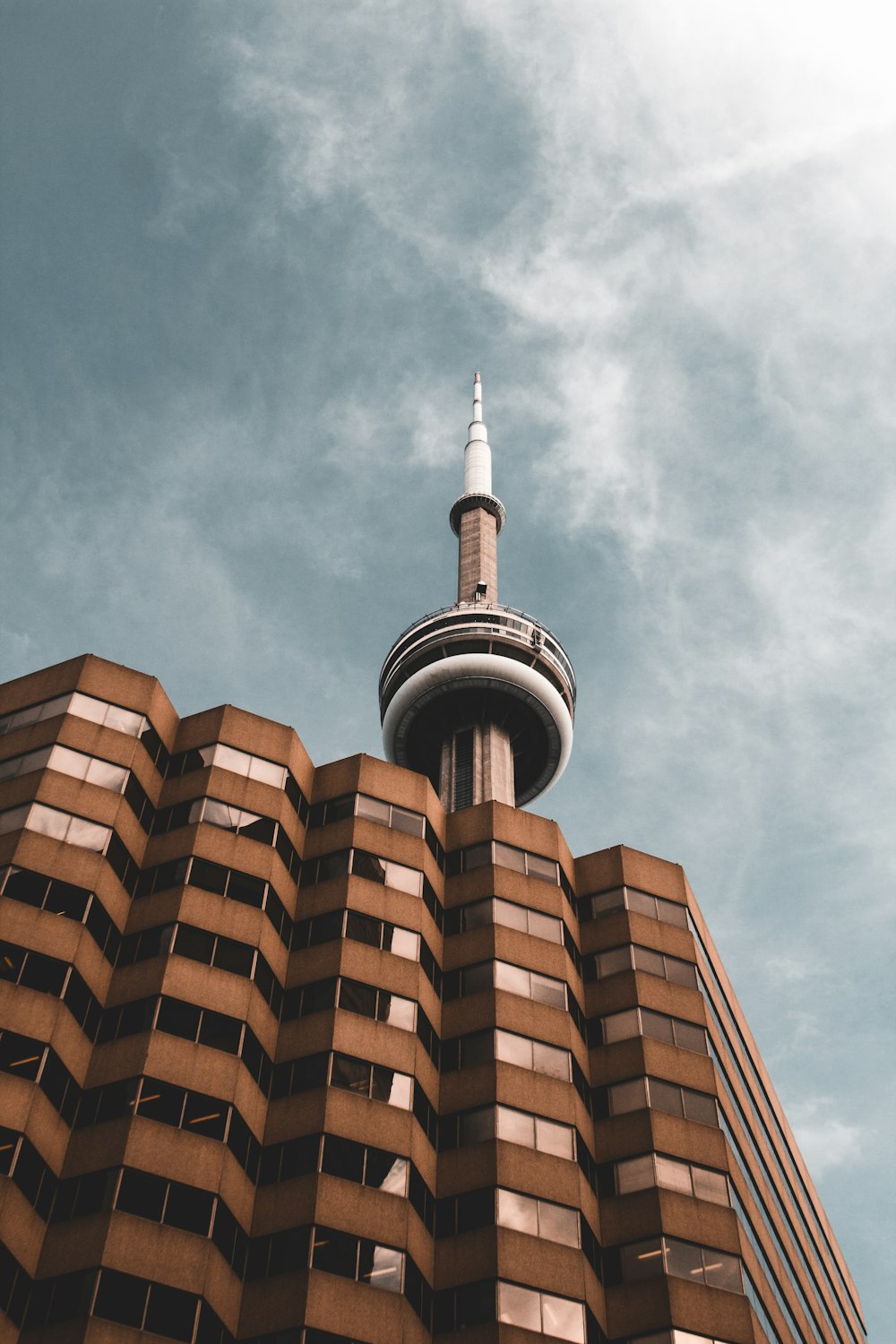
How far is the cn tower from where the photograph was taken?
10075cm

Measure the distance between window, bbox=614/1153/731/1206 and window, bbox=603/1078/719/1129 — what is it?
233 cm

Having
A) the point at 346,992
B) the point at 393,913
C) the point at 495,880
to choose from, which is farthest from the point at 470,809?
the point at 346,992

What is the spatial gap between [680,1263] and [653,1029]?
37.1 feet

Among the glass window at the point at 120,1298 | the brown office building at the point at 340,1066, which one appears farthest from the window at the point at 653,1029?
the glass window at the point at 120,1298

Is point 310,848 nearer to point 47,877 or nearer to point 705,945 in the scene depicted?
point 47,877

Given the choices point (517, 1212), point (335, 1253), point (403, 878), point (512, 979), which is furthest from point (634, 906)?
point (335, 1253)

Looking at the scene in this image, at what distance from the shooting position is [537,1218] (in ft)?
181

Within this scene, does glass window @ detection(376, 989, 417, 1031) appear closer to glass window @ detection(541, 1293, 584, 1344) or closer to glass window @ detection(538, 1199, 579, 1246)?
glass window @ detection(538, 1199, 579, 1246)

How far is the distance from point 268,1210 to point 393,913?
15.3 meters

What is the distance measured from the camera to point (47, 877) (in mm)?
56969

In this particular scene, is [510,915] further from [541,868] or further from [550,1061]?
[550,1061]

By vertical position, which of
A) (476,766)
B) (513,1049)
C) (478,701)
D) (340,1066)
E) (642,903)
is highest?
(478,701)

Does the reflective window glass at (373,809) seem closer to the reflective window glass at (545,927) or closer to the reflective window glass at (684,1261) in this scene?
the reflective window glass at (545,927)

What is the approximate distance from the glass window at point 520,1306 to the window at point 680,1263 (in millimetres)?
5237
